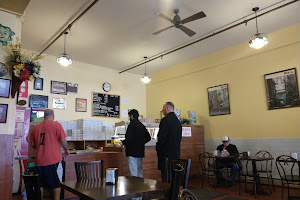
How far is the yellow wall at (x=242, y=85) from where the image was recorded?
571cm

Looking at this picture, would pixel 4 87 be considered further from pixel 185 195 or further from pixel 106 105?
pixel 106 105

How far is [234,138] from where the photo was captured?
21.7 ft

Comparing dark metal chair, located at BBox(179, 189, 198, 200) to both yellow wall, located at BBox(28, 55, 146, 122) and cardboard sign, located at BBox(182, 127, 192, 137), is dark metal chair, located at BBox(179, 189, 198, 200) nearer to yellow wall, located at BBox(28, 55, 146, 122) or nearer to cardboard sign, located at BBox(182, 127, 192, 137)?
cardboard sign, located at BBox(182, 127, 192, 137)

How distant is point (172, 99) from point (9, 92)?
19.8ft

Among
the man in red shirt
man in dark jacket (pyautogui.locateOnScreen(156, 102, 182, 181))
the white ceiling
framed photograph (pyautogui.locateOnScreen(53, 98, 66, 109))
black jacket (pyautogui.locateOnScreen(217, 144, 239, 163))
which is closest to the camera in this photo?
the man in red shirt

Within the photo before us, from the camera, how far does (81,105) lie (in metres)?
7.64

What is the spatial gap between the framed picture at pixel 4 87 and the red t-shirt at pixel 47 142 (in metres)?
0.72

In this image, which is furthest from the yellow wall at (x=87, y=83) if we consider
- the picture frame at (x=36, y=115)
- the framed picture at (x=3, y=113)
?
the framed picture at (x=3, y=113)

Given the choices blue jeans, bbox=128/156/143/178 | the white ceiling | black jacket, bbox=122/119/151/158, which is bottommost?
blue jeans, bbox=128/156/143/178

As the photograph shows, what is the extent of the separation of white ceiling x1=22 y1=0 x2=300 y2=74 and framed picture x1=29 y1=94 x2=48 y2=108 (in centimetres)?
138

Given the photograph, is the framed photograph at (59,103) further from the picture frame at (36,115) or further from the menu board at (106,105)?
the menu board at (106,105)

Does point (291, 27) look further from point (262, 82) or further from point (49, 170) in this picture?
point (49, 170)

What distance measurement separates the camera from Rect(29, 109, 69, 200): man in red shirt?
3.50 meters

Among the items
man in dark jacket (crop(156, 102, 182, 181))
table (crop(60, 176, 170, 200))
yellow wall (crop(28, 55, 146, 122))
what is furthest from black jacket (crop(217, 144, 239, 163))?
table (crop(60, 176, 170, 200))
